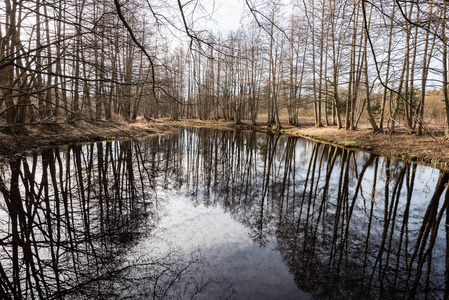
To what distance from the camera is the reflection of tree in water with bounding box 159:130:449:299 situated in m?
3.28

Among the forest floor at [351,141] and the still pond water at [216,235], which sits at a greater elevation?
the forest floor at [351,141]

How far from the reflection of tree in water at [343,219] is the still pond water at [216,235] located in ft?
0.08

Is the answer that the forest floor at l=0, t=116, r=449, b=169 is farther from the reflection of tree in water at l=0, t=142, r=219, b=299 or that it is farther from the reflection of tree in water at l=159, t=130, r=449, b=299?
the reflection of tree in water at l=0, t=142, r=219, b=299

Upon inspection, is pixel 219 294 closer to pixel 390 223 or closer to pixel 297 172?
pixel 390 223

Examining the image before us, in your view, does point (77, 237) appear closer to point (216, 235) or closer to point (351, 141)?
point (216, 235)

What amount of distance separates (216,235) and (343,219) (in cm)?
285

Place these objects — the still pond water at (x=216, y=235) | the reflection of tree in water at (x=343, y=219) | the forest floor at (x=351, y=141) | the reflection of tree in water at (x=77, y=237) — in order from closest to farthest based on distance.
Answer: the reflection of tree in water at (x=77, y=237), the still pond water at (x=216, y=235), the reflection of tree in water at (x=343, y=219), the forest floor at (x=351, y=141)

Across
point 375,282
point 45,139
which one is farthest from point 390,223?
point 45,139

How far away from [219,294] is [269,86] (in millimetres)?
23468

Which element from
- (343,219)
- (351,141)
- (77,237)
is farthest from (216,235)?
(351,141)

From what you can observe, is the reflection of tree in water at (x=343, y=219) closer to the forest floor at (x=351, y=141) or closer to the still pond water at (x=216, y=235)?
the still pond water at (x=216, y=235)

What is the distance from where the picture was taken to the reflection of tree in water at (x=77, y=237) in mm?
2957

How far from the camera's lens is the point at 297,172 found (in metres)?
9.16

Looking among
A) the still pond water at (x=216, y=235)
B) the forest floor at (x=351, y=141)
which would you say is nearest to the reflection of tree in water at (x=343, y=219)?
the still pond water at (x=216, y=235)
